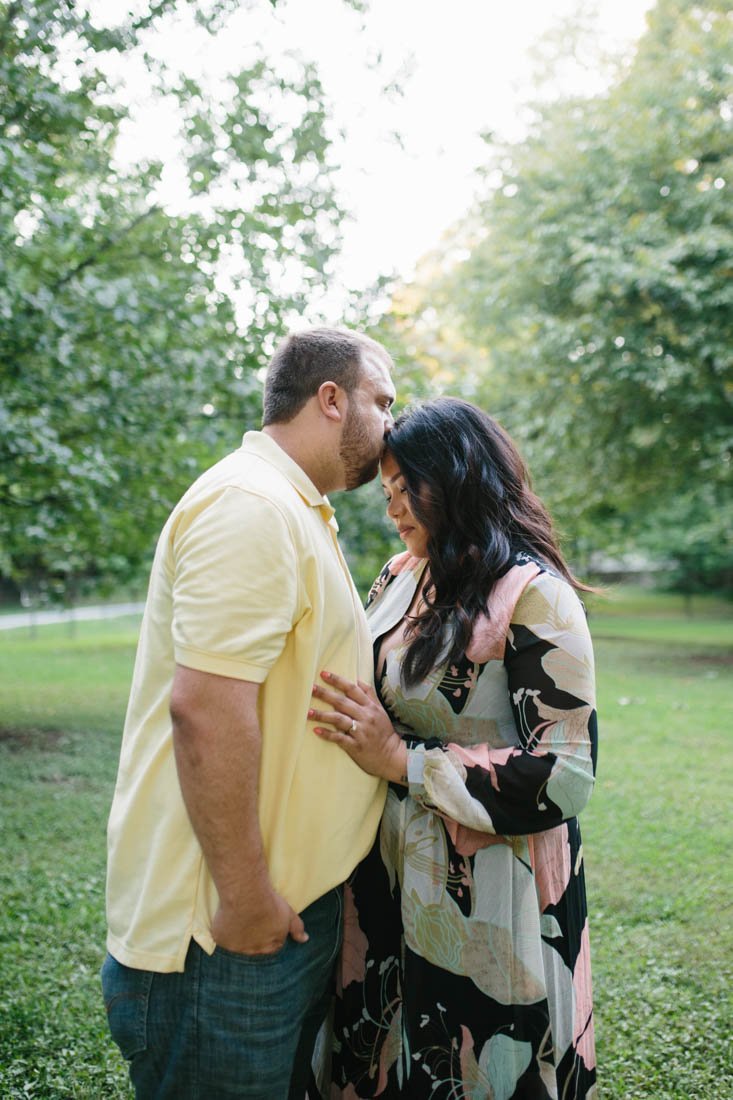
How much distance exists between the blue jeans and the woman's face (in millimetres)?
966

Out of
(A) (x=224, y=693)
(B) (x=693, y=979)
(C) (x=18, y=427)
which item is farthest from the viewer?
(C) (x=18, y=427)

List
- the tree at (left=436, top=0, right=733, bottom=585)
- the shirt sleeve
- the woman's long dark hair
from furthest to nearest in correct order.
Answer: the tree at (left=436, top=0, right=733, bottom=585) < the woman's long dark hair < the shirt sleeve

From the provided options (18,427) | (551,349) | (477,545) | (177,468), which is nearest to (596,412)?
(551,349)

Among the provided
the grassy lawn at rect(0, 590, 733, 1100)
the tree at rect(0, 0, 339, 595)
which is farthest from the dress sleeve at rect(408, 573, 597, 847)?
the tree at rect(0, 0, 339, 595)

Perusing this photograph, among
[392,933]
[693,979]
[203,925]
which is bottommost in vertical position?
[693,979]

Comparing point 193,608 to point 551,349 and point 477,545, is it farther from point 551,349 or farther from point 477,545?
point 551,349

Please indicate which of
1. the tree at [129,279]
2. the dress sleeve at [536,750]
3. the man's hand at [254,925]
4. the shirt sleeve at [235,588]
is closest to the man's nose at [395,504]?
the dress sleeve at [536,750]

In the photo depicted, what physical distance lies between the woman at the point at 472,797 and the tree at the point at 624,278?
11195mm

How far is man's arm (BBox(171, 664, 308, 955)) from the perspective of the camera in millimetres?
1605

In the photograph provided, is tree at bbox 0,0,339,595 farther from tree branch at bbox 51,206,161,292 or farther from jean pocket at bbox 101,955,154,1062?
jean pocket at bbox 101,955,154,1062

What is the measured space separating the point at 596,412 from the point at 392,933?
1335cm

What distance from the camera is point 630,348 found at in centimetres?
1327

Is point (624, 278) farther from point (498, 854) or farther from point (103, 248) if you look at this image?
point (498, 854)

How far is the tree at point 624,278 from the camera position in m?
12.7
